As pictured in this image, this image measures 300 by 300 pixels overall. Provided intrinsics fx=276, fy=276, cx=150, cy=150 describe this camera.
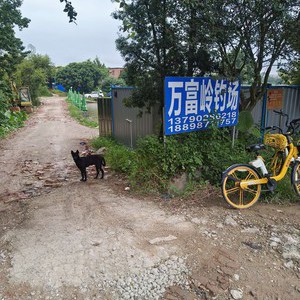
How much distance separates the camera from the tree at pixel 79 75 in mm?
50500

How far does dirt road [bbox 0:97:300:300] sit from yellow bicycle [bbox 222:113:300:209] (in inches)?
8.7

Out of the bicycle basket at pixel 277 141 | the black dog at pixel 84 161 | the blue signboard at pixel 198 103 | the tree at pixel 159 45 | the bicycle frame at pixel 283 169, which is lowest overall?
the black dog at pixel 84 161

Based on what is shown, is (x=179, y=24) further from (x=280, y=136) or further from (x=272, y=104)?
(x=272, y=104)

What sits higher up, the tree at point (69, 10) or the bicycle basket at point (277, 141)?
the tree at point (69, 10)

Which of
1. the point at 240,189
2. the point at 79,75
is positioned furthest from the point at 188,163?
the point at 79,75

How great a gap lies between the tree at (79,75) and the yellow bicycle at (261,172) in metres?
48.8

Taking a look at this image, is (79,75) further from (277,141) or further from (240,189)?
(240,189)

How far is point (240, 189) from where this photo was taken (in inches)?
155

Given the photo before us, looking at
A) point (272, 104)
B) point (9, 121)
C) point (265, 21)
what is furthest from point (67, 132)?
point (265, 21)

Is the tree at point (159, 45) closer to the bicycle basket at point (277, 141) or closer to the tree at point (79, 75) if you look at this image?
the bicycle basket at point (277, 141)

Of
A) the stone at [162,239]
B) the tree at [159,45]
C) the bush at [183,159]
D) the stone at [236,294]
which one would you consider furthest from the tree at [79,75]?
the stone at [236,294]

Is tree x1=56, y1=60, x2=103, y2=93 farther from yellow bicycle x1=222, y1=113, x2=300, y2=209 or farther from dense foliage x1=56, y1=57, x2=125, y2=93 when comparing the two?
yellow bicycle x1=222, y1=113, x2=300, y2=209

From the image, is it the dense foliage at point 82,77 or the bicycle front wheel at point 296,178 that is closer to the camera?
the bicycle front wheel at point 296,178

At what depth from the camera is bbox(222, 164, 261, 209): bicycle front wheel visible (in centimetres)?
390
